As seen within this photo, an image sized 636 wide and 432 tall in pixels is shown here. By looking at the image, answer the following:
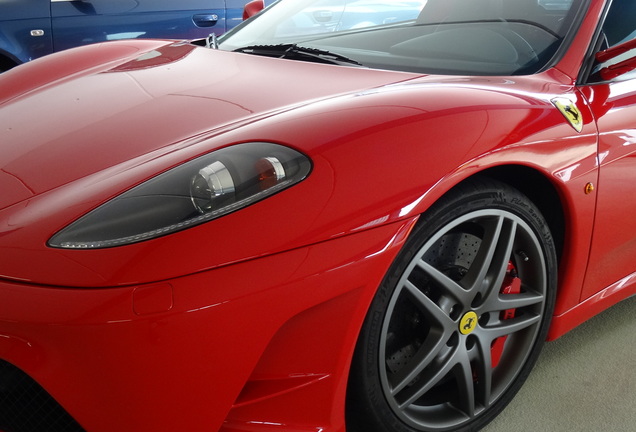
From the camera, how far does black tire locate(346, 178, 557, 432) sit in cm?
144

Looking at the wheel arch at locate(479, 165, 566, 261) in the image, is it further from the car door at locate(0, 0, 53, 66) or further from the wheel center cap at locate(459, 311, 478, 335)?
the car door at locate(0, 0, 53, 66)

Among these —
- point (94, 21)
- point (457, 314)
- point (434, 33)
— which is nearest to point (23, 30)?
point (94, 21)

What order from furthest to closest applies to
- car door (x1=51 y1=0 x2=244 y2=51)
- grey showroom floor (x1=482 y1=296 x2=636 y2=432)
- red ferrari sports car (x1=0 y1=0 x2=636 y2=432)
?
car door (x1=51 y1=0 x2=244 y2=51)
grey showroom floor (x1=482 y1=296 x2=636 y2=432)
red ferrari sports car (x1=0 y1=0 x2=636 y2=432)

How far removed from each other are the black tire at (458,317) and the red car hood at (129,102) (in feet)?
1.34

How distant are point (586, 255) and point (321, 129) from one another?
2.60 feet

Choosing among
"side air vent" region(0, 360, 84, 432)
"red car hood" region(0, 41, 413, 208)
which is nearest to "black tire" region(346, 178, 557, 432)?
"red car hood" region(0, 41, 413, 208)

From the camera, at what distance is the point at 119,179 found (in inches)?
54.0

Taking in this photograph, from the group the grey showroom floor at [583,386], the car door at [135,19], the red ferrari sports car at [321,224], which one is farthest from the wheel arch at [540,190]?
the car door at [135,19]

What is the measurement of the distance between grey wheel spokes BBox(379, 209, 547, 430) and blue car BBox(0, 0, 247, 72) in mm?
3421

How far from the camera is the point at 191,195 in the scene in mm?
1300

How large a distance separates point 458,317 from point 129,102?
36.5 inches

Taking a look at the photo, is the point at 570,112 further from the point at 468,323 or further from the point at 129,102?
the point at 129,102

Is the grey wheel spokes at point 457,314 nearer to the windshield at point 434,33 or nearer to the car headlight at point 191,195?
the car headlight at point 191,195

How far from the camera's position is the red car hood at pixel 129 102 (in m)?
1.50
